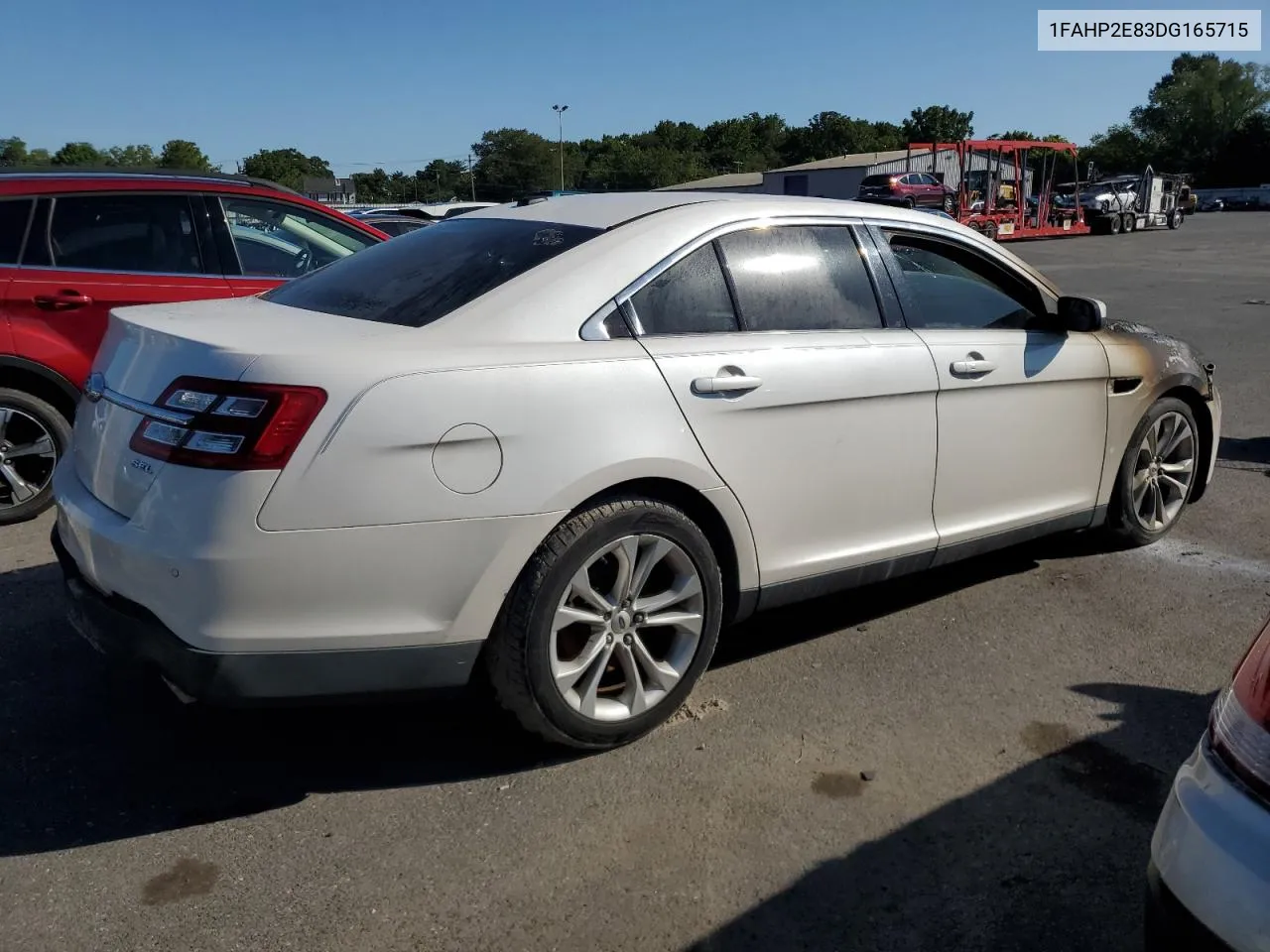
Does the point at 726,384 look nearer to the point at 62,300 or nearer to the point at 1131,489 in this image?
the point at 1131,489

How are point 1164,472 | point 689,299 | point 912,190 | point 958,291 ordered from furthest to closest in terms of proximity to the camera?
point 912,190 → point 1164,472 → point 958,291 → point 689,299

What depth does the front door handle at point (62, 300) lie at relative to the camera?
18.0 feet

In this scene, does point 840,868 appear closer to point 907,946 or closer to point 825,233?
point 907,946

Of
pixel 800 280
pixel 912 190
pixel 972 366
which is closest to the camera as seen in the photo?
pixel 800 280

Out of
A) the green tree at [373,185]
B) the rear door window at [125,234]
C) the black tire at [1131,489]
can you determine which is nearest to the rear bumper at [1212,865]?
the black tire at [1131,489]

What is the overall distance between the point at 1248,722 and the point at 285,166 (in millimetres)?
107716

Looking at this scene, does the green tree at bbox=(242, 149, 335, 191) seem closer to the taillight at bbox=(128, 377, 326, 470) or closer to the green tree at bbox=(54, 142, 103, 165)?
the green tree at bbox=(54, 142, 103, 165)

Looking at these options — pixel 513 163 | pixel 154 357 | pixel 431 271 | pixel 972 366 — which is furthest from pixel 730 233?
pixel 513 163

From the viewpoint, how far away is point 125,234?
584cm

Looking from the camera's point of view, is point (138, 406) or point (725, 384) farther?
point (725, 384)


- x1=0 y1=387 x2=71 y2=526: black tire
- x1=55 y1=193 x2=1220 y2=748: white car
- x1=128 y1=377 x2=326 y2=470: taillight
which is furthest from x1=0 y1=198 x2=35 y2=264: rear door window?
x1=128 y1=377 x2=326 y2=470: taillight

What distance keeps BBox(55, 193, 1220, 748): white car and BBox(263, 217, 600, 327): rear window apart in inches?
0.6

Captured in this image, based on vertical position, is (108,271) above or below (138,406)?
above

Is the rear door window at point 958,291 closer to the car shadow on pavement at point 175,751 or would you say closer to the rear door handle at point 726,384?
the rear door handle at point 726,384
